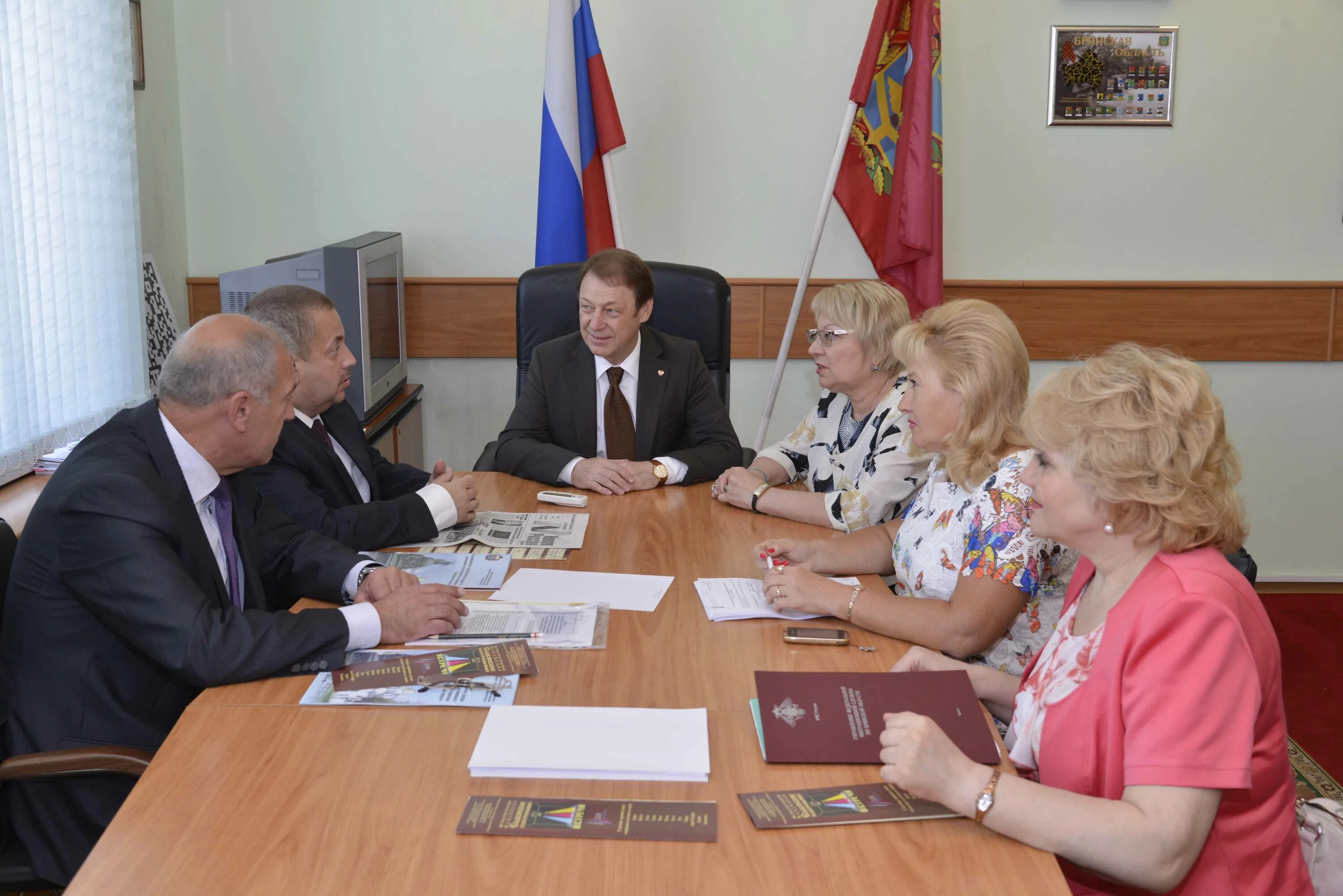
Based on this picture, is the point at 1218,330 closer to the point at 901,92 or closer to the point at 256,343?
the point at 901,92

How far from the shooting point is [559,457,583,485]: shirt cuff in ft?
9.21

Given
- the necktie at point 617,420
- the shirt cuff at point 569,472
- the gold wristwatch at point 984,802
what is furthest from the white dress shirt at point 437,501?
the gold wristwatch at point 984,802

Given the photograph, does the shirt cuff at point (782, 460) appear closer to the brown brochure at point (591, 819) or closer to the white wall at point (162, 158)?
the brown brochure at point (591, 819)

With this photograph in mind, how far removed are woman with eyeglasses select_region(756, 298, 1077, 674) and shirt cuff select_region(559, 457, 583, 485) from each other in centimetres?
82

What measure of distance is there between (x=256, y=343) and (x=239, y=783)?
2.58ft

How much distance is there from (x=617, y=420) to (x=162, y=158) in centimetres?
202

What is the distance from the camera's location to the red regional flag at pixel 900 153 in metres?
3.77

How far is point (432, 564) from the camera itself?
84.0 inches

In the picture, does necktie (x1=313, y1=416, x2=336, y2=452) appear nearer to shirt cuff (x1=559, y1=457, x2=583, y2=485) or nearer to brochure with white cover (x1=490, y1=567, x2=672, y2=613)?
shirt cuff (x1=559, y1=457, x2=583, y2=485)

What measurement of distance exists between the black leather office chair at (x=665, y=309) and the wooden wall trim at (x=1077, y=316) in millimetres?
753

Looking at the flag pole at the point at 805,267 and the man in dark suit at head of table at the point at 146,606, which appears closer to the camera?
the man in dark suit at head of table at the point at 146,606

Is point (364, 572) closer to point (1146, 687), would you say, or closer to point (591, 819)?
point (591, 819)

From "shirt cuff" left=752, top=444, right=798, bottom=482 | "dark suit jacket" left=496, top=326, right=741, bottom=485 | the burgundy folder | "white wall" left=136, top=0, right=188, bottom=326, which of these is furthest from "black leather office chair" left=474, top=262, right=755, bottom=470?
the burgundy folder

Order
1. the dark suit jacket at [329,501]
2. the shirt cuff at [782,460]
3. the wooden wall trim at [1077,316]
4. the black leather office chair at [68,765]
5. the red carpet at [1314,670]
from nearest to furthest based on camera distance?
the black leather office chair at [68,765] < the dark suit jacket at [329,501] < the shirt cuff at [782,460] < the red carpet at [1314,670] < the wooden wall trim at [1077,316]
